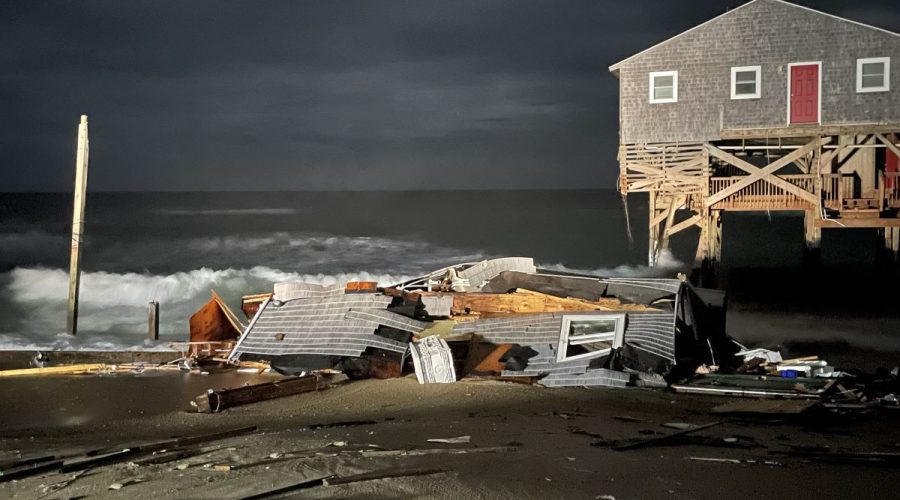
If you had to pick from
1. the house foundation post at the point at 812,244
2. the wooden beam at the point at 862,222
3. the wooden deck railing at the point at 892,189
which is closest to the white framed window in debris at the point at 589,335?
the wooden beam at the point at 862,222

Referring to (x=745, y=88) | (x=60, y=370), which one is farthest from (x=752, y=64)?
(x=60, y=370)

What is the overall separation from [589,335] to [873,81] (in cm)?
1593

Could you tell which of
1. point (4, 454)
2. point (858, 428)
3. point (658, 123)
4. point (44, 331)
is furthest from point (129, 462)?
point (658, 123)

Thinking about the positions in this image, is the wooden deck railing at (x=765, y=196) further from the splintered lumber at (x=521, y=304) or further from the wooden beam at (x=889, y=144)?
the splintered lumber at (x=521, y=304)

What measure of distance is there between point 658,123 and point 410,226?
64043mm

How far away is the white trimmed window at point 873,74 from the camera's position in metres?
26.1

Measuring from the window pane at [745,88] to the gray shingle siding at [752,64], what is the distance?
233 millimetres

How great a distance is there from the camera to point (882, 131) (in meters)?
26.3

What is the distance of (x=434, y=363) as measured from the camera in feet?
49.8

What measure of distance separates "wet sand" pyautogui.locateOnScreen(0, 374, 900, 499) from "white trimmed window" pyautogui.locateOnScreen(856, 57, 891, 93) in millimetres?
16390

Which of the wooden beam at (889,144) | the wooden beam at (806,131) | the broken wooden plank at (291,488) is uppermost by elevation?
the wooden beam at (806,131)

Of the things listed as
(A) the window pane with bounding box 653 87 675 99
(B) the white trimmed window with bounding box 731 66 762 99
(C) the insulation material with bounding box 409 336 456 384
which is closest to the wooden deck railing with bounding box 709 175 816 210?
(B) the white trimmed window with bounding box 731 66 762 99

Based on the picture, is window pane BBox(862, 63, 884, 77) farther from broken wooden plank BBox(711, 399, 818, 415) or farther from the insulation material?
the insulation material

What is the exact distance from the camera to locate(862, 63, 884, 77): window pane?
85.7 ft
